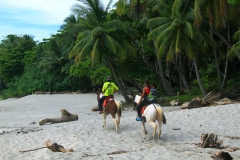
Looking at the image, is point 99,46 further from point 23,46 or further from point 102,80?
point 23,46

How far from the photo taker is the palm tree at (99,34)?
924 inches

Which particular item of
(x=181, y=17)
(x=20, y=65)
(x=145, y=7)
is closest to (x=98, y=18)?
(x=145, y=7)

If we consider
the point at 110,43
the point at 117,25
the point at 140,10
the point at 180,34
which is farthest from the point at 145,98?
the point at 140,10

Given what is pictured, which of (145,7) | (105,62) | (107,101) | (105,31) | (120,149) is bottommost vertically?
(120,149)

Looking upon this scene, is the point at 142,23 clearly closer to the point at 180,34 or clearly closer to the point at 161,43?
the point at 161,43

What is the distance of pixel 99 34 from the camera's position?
→ 23922 mm

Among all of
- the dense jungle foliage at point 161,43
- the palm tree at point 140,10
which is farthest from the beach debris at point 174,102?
the palm tree at point 140,10

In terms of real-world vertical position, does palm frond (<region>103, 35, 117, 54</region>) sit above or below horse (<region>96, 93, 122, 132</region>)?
above

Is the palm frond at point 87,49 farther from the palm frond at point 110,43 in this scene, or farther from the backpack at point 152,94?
the backpack at point 152,94

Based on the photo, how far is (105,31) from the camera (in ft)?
79.1

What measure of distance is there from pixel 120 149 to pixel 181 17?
46.9 feet

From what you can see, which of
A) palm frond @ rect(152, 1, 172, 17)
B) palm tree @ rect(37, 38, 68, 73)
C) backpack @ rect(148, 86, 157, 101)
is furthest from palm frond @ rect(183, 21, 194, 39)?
palm tree @ rect(37, 38, 68, 73)

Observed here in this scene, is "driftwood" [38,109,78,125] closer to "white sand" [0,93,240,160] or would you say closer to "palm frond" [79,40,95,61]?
"white sand" [0,93,240,160]

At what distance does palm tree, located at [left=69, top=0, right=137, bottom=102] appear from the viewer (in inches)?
924
